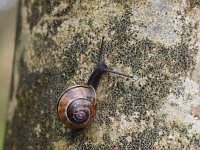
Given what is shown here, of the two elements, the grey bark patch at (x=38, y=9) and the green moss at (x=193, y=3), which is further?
the grey bark patch at (x=38, y=9)

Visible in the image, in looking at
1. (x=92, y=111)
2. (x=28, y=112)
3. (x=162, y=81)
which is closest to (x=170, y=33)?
(x=162, y=81)

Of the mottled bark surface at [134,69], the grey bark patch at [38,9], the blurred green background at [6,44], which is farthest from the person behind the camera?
the blurred green background at [6,44]

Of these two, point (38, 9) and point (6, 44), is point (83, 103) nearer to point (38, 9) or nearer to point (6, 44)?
point (38, 9)

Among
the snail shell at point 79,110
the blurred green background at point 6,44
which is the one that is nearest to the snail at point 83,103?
the snail shell at point 79,110

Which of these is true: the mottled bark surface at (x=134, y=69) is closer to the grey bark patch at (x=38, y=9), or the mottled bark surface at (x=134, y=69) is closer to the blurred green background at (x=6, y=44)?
the grey bark patch at (x=38, y=9)

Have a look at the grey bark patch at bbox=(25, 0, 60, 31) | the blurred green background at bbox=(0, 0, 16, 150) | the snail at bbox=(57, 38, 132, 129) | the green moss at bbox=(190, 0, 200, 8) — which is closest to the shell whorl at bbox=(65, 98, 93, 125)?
the snail at bbox=(57, 38, 132, 129)

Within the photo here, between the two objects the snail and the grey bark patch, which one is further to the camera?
the grey bark patch

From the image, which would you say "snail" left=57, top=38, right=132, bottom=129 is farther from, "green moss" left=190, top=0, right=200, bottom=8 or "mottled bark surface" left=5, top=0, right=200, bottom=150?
"green moss" left=190, top=0, right=200, bottom=8

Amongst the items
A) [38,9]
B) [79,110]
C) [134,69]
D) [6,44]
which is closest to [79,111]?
[79,110]

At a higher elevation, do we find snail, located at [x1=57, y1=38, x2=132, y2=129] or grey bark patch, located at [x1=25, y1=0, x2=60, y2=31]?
grey bark patch, located at [x1=25, y1=0, x2=60, y2=31]
